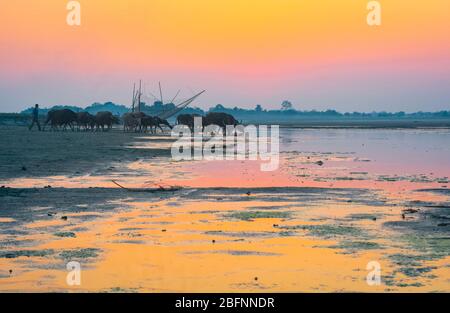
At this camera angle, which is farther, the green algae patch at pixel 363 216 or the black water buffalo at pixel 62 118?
the black water buffalo at pixel 62 118

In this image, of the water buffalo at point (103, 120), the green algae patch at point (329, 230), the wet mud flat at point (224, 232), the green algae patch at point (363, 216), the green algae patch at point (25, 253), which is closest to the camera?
the wet mud flat at point (224, 232)

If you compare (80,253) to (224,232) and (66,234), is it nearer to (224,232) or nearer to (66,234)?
(66,234)

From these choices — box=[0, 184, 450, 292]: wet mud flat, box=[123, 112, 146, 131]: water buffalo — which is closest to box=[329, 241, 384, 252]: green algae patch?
box=[0, 184, 450, 292]: wet mud flat

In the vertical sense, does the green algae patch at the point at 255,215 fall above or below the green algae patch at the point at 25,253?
below

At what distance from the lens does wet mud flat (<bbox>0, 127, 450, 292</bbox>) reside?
9.66 meters

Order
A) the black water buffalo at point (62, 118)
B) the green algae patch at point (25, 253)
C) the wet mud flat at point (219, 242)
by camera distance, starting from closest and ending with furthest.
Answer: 1. the wet mud flat at point (219, 242)
2. the green algae patch at point (25, 253)
3. the black water buffalo at point (62, 118)

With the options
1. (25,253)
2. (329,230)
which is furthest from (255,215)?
(25,253)

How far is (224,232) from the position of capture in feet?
43.3

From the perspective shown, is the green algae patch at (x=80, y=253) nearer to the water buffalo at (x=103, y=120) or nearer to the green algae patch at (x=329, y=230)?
the green algae patch at (x=329, y=230)

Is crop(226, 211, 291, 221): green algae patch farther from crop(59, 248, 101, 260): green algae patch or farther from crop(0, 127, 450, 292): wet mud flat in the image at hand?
crop(59, 248, 101, 260): green algae patch

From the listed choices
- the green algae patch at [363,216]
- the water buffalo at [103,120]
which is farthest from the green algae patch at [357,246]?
the water buffalo at [103,120]

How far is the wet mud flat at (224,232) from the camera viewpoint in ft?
31.7
